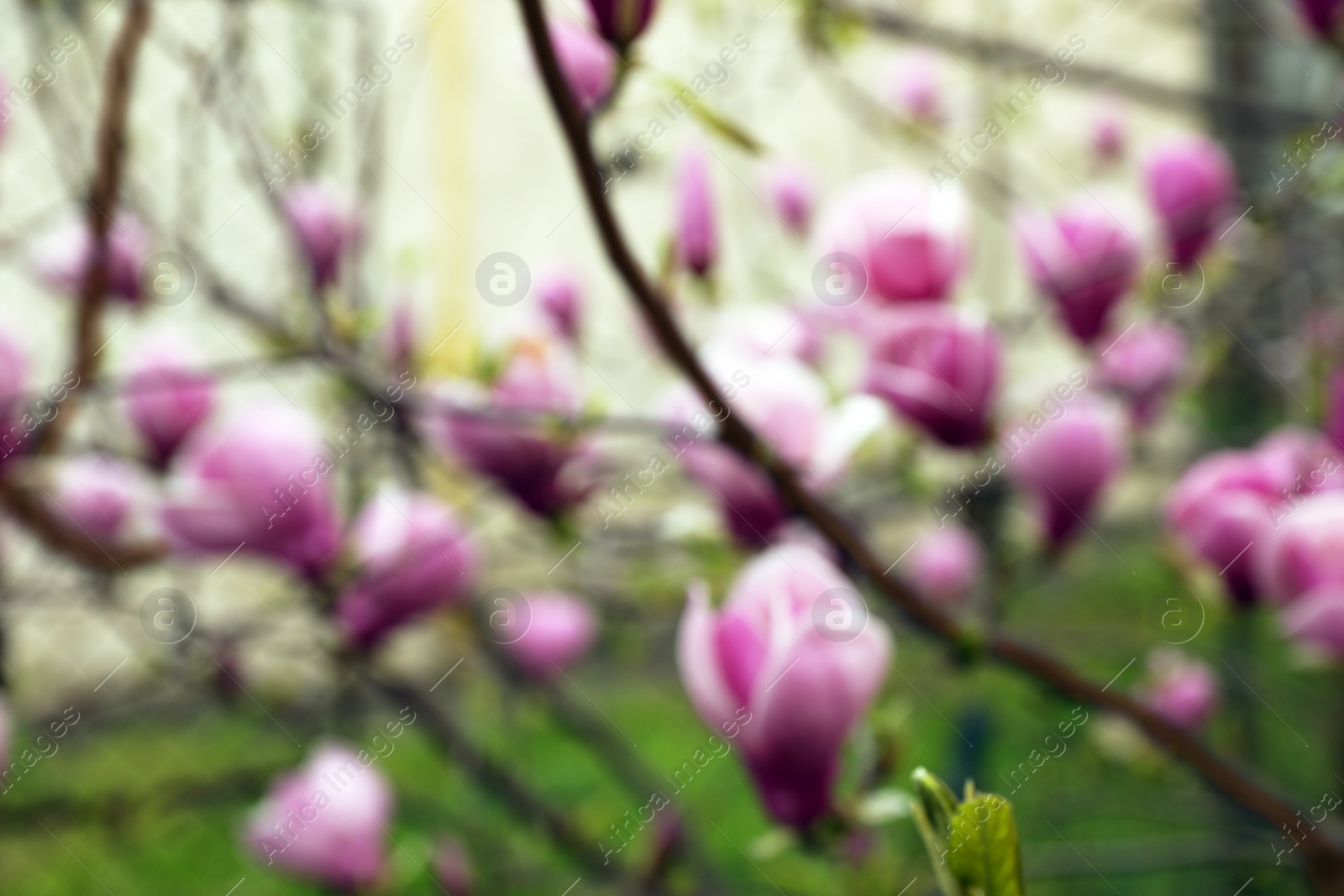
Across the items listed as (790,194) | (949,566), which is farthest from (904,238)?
(949,566)

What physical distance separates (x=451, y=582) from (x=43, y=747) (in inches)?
18.0

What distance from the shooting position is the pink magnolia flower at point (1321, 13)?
48 centimetres

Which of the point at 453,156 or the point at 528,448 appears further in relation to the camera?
the point at 453,156

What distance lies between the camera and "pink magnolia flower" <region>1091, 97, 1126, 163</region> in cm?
131

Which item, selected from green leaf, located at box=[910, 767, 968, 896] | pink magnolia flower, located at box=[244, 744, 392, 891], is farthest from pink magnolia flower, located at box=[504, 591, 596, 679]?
green leaf, located at box=[910, 767, 968, 896]

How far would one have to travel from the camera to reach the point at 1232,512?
1.45 ft

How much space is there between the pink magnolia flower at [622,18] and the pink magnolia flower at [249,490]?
0.91ft

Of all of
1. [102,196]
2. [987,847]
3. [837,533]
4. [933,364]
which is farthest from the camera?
[102,196]

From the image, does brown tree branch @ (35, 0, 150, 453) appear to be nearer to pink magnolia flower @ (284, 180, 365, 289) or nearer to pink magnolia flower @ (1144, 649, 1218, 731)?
pink magnolia flower @ (284, 180, 365, 289)

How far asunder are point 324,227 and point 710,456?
36 cm

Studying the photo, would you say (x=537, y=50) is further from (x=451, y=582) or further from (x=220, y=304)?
(x=220, y=304)

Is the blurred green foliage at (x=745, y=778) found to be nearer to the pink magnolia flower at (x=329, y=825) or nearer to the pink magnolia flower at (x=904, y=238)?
the pink magnolia flower at (x=329, y=825)

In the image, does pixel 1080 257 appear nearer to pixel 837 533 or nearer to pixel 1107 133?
pixel 837 533

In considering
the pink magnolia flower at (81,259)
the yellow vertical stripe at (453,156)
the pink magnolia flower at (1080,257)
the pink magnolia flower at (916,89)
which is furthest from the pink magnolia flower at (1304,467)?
the yellow vertical stripe at (453,156)
